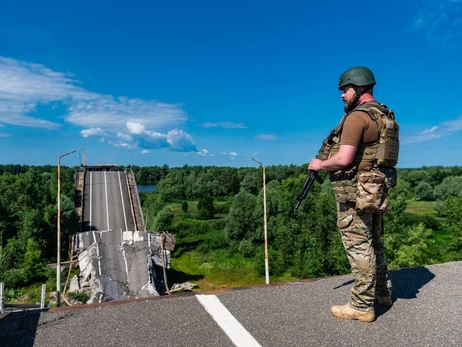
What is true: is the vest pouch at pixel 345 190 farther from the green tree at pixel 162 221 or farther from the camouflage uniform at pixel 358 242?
the green tree at pixel 162 221

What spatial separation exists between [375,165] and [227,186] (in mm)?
83989

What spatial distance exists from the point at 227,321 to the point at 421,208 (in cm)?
6310

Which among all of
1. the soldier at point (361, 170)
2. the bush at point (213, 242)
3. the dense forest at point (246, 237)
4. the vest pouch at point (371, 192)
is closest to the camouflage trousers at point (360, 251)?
the soldier at point (361, 170)

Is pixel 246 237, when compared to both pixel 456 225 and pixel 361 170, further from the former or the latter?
pixel 361 170

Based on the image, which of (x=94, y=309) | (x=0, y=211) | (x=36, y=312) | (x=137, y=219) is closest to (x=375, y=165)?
(x=94, y=309)

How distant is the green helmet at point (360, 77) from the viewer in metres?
3.24

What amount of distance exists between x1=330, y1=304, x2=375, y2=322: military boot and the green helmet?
2015 millimetres

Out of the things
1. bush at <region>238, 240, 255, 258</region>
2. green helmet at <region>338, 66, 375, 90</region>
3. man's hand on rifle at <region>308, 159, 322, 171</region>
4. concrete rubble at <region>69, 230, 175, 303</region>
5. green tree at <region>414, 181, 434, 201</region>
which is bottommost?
bush at <region>238, 240, 255, 258</region>

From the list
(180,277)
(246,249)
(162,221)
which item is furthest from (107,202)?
(246,249)

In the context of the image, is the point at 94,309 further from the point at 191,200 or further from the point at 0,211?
the point at 191,200

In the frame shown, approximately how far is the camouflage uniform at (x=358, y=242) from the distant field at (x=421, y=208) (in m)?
54.9

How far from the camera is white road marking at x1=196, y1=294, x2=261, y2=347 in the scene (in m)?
2.88

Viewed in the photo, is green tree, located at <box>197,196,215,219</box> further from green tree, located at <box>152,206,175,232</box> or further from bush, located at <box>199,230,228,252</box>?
green tree, located at <box>152,206,175,232</box>

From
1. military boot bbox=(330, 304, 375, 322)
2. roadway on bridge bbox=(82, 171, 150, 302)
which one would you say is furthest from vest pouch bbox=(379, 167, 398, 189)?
roadway on bridge bbox=(82, 171, 150, 302)
